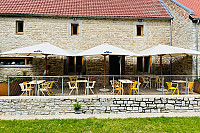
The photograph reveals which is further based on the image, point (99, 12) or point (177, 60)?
point (99, 12)

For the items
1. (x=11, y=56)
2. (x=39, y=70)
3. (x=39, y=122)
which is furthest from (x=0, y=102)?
(x=11, y=56)

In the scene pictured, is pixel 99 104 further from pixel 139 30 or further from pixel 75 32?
pixel 139 30

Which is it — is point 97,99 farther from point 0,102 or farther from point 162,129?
point 0,102

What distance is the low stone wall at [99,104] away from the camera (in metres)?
6.29

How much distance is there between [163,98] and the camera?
653cm

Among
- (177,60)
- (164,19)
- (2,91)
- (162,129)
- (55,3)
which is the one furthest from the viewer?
(55,3)

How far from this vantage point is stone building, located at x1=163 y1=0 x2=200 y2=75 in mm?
8516

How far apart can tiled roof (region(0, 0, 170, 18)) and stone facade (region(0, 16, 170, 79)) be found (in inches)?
21.0

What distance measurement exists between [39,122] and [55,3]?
9.92 m

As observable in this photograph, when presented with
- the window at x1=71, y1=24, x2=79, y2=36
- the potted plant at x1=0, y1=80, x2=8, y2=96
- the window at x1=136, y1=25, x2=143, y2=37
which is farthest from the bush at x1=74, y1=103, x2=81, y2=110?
the window at x1=136, y1=25, x2=143, y2=37

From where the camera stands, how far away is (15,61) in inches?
394

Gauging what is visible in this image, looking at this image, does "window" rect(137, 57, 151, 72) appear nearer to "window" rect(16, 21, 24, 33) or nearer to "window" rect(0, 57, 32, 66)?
"window" rect(0, 57, 32, 66)

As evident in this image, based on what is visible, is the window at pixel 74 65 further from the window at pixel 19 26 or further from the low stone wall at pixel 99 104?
the window at pixel 19 26

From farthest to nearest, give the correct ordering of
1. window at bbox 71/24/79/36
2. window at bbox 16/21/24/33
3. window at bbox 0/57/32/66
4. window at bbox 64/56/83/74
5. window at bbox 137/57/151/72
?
window at bbox 137/57/151/72 < window at bbox 71/24/79/36 < window at bbox 64/56/83/74 < window at bbox 16/21/24/33 < window at bbox 0/57/32/66
